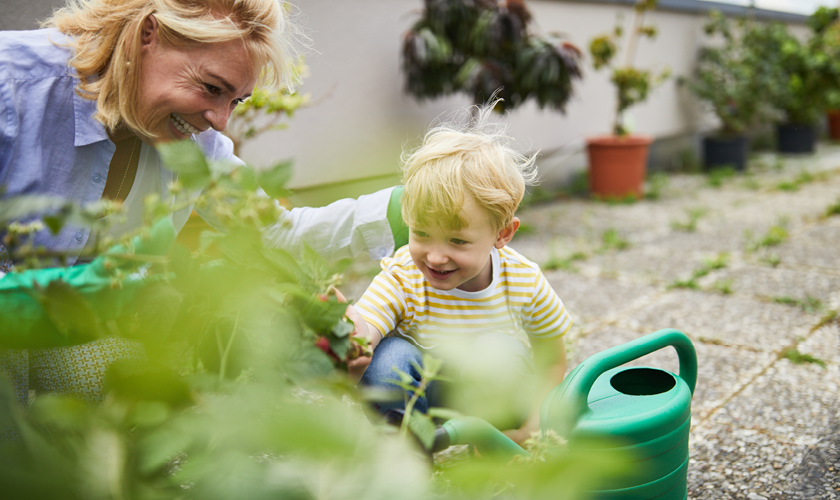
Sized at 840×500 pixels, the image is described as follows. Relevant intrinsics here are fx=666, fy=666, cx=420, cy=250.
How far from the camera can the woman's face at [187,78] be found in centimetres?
140

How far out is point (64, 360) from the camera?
1243 millimetres

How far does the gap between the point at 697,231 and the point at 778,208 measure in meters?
1.08

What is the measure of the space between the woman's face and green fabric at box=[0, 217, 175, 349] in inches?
33.1

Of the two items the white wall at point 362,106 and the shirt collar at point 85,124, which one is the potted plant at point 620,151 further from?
the shirt collar at point 85,124

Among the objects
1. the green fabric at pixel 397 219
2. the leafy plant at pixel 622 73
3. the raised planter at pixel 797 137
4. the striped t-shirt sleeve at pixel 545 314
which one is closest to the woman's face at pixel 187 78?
the green fabric at pixel 397 219

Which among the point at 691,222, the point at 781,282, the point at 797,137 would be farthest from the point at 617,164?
the point at 797,137

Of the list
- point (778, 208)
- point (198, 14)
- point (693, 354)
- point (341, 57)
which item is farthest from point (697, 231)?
point (198, 14)

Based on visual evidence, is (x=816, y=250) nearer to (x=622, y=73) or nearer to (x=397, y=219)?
(x=622, y=73)

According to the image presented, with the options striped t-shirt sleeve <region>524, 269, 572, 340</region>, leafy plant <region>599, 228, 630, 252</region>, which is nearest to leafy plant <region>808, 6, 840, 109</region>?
leafy plant <region>599, 228, 630, 252</region>

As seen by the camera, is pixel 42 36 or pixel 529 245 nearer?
pixel 42 36

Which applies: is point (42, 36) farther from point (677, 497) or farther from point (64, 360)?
point (677, 497)

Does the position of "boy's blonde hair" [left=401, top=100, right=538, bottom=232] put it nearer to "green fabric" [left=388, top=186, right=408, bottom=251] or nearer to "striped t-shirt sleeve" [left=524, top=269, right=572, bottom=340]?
"green fabric" [left=388, top=186, right=408, bottom=251]

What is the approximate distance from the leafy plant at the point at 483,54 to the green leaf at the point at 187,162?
12.1ft

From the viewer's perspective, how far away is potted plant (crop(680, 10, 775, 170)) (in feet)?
23.3
